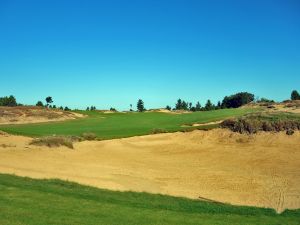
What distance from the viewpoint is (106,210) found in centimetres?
1166

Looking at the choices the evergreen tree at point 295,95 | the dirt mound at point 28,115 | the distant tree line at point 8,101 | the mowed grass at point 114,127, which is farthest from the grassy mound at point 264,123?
the distant tree line at point 8,101

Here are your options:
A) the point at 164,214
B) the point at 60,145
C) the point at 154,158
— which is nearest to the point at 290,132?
the point at 154,158

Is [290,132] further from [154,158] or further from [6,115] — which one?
[6,115]

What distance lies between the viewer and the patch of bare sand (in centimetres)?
1842

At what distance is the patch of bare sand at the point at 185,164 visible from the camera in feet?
60.4

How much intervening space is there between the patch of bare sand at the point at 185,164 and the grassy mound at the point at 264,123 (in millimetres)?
916

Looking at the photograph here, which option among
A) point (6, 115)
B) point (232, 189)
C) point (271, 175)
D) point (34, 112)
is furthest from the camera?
point (34, 112)

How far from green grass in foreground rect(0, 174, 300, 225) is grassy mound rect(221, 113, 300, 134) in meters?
18.2

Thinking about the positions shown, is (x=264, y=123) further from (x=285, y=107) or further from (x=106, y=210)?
(x=285, y=107)

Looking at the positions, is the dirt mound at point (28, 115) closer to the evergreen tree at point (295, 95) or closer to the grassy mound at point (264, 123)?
the grassy mound at point (264, 123)

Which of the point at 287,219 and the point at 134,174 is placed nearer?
the point at 287,219

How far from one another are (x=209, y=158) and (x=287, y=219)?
576 inches

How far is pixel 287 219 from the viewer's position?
42.3ft

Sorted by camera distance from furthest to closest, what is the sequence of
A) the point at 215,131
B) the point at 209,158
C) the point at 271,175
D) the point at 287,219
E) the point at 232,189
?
the point at 215,131 → the point at 209,158 → the point at 271,175 → the point at 232,189 → the point at 287,219
